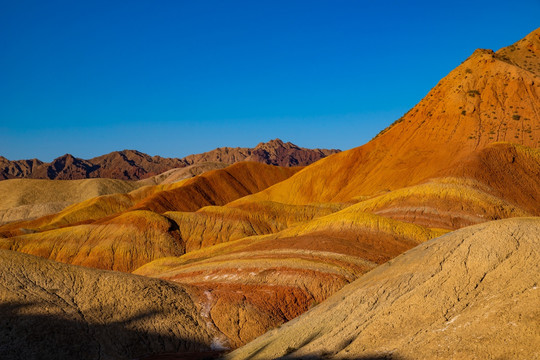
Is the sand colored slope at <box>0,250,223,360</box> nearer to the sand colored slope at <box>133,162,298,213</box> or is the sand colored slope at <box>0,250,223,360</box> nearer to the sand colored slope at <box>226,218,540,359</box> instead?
the sand colored slope at <box>226,218,540,359</box>

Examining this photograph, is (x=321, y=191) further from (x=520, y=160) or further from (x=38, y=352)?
(x=38, y=352)

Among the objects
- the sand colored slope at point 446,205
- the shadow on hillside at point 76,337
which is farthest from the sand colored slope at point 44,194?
the shadow on hillside at point 76,337

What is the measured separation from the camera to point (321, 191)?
88000 millimetres

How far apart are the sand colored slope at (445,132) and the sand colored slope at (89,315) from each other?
42.8 metres

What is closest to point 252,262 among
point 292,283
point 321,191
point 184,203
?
point 292,283

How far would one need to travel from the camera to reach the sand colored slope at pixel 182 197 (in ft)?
337

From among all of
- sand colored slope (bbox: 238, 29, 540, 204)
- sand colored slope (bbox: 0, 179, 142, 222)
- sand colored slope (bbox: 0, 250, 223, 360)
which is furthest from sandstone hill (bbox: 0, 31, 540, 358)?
sand colored slope (bbox: 0, 179, 142, 222)

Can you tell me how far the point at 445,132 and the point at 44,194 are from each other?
12739 cm

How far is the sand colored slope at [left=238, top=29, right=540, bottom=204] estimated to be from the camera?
71875 mm

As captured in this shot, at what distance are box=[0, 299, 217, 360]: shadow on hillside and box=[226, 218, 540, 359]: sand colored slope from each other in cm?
574

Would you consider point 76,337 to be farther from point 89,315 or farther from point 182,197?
point 182,197

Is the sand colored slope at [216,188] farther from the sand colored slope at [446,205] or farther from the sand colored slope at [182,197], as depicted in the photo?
the sand colored slope at [446,205]

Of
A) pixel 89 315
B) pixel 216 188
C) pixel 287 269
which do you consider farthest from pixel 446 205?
pixel 216 188

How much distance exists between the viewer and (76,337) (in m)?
24.2
